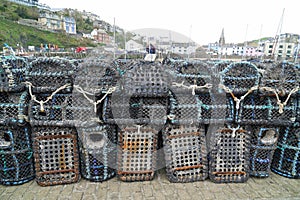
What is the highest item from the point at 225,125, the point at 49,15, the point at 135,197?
the point at 49,15

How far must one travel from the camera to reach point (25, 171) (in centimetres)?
280

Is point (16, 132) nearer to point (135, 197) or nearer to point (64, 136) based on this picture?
point (64, 136)

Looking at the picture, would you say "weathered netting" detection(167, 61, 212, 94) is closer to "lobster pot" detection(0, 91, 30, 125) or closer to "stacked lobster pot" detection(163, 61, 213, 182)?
"stacked lobster pot" detection(163, 61, 213, 182)

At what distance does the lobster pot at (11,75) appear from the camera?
2488mm

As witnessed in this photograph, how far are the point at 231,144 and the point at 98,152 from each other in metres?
1.86

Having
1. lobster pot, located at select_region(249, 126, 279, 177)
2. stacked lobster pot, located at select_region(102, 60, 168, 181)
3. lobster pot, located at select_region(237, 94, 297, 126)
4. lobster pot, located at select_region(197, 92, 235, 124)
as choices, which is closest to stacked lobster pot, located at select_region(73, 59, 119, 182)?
stacked lobster pot, located at select_region(102, 60, 168, 181)

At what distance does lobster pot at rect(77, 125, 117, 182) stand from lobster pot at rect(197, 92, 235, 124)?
123 centimetres

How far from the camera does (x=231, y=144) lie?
2.92 metres

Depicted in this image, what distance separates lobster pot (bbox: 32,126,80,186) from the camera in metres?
2.69

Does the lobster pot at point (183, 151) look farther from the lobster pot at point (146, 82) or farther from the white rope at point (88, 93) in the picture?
the white rope at point (88, 93)

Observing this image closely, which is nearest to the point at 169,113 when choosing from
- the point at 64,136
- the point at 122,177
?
the point at 122,177

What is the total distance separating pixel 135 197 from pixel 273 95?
2.27 m

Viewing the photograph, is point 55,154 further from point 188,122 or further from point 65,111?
point 188,122

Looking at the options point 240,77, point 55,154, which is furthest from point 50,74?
point 240,77
